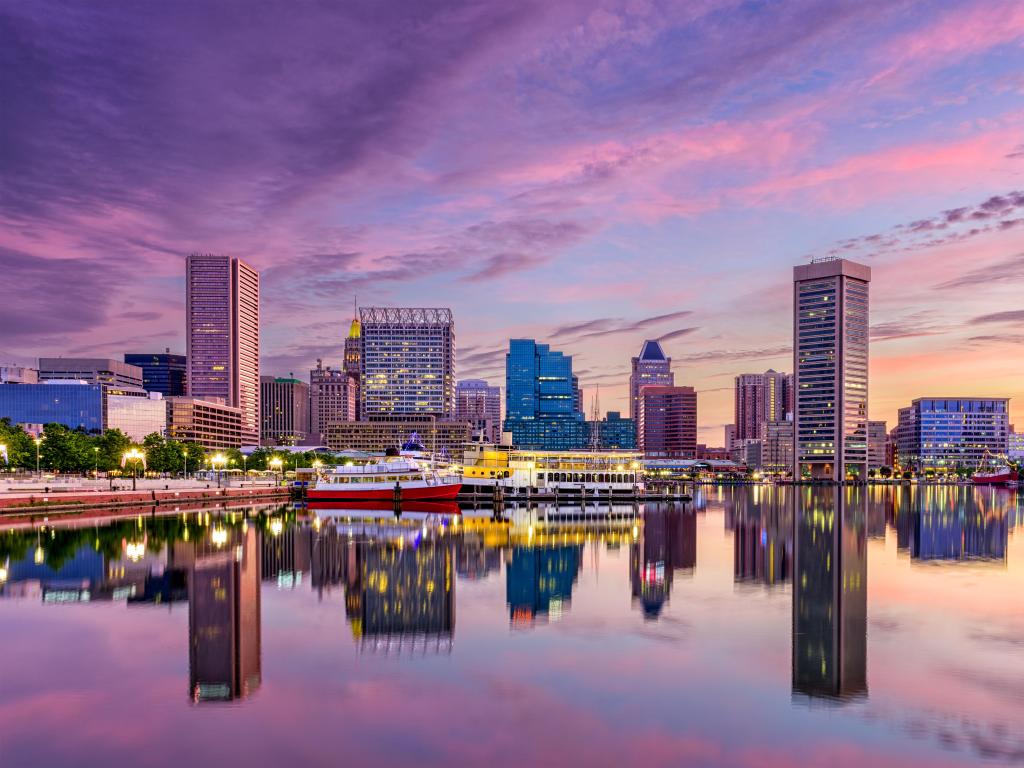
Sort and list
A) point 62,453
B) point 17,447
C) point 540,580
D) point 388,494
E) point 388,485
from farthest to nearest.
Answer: point 62,453
point 17,447
point 388,485
point 388,494
point 540,580

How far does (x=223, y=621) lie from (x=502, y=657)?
1465 cm

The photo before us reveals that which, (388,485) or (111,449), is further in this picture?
(111,449)

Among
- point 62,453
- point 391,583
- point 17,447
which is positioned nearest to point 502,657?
point 391,583

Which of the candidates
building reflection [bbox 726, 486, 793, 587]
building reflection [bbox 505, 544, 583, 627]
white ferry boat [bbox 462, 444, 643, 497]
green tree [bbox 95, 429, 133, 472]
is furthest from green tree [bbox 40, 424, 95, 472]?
building reflection [bbox 726, 486, 793, 587]

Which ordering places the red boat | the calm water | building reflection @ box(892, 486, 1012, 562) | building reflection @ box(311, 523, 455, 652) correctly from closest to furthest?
1. the calm water
2. building reflection @ box(311, 523, 455, 652)
3. building reflection @ box(892, 486, 1012, 562)
4. the red boat

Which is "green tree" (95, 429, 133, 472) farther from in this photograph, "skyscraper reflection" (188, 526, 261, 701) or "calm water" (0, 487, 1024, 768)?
"skyscraper reflection" (188, 526, 261, 701)

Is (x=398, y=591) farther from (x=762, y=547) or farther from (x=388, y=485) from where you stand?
(x=388, y=485)

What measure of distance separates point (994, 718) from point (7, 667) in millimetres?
34812

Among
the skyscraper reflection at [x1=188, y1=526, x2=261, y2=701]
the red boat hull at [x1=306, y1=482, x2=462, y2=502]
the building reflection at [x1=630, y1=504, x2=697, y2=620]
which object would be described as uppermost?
the skyscraper reflection at [x1=188, y1=526, x2=261, y2=701]

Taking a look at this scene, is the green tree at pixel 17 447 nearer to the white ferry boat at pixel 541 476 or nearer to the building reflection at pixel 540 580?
the white ferry boat at pixel 541 476

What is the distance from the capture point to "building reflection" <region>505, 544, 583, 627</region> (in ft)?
136

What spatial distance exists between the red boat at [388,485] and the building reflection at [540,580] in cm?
5378

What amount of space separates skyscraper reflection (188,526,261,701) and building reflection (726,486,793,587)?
102 ft

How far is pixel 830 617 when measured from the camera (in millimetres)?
39969
